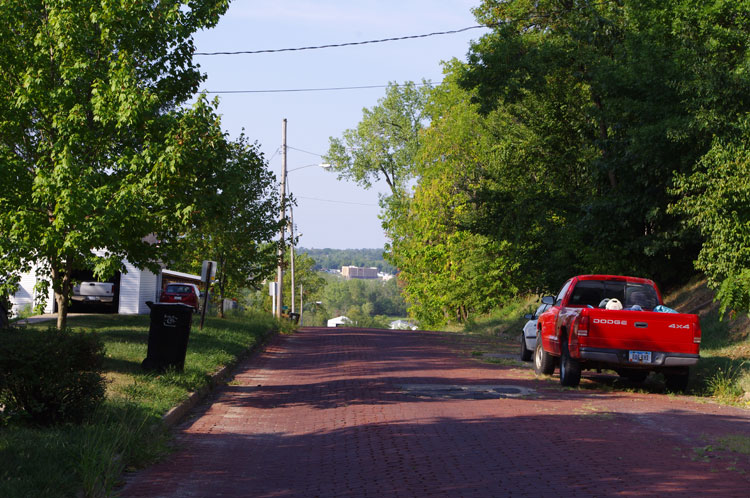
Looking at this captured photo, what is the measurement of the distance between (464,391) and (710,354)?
24.1 feet

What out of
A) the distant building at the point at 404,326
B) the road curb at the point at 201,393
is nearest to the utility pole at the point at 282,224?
the road curb at the point at 201,393

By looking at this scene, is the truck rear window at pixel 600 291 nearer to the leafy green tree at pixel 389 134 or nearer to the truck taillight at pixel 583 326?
the truck taillight at pixel 583 326

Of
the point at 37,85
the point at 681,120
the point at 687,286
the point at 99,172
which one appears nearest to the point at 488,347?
the point at 687,286

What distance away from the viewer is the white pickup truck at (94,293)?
37812 millimetres

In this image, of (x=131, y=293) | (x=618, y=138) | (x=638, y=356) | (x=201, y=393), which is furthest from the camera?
(x=131, y=293)

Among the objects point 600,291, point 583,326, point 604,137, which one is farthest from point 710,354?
point 604,137

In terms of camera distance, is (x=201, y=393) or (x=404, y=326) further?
(x=404, y=326)

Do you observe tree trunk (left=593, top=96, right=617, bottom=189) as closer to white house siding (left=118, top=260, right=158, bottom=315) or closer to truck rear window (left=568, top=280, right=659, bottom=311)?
truck rear window (left=568, top=280, right=659, bottom=311)

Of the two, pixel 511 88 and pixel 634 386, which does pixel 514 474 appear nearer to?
pixel 634 386

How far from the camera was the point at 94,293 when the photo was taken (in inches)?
1496

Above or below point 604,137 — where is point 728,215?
below

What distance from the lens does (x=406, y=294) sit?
59.5 metres

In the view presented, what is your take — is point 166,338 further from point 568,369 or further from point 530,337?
point 530,337

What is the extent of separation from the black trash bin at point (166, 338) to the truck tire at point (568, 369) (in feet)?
21.2
